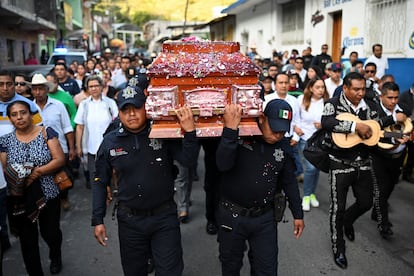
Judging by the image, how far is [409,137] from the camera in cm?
432

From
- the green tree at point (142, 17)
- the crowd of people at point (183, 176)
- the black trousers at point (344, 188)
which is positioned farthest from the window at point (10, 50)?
the green tree at point (142, 17)

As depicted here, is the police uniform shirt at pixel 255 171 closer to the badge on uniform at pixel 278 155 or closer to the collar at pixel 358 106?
the badge on uniform at pixel 278 155

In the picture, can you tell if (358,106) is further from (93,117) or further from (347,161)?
(93,117)

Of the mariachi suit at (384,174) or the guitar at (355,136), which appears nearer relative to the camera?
the guitar at (355,136)

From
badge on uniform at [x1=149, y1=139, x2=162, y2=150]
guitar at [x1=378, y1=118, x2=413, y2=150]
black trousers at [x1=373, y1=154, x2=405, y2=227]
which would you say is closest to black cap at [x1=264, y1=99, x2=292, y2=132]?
badge on uniform at [x1=149, y1=139, x2=162, y2=150]

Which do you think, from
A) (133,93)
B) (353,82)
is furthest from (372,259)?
(133,93)

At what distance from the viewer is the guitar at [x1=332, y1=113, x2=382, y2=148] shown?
3986mm

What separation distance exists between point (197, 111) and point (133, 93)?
0.58 m

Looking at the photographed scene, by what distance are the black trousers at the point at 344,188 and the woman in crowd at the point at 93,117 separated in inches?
123

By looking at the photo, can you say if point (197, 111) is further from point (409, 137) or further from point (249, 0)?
point (249, 0)

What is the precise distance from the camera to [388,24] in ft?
32.8

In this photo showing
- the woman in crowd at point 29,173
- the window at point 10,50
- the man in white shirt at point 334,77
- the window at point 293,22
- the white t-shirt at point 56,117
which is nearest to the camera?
the woman in crowd at point 29,173

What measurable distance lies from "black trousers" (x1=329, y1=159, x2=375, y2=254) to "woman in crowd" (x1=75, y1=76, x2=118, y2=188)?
3.13 m

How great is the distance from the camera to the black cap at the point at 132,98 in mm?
2846
